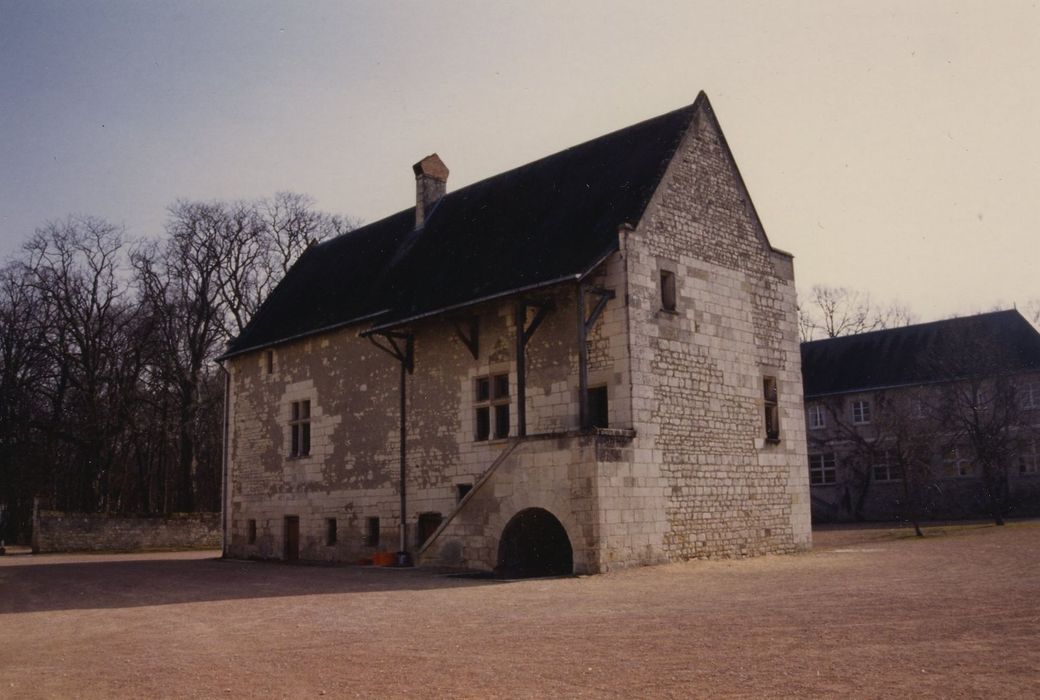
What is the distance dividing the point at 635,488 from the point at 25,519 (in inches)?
1350

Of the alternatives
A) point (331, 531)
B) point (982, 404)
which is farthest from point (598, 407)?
point (982, 404)

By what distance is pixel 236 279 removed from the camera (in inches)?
1534

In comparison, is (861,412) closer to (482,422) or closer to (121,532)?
(482,422)

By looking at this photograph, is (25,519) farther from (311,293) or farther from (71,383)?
(311,293)

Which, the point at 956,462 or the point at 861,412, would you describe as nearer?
the point at 956,462

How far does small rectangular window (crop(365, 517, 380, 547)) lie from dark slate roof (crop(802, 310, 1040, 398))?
2377 cm

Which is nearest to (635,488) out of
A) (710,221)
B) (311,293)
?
(710,221)

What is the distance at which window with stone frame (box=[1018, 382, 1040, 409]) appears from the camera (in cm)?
3744

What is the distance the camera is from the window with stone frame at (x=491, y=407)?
61.6 ft

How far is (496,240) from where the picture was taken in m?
20.5

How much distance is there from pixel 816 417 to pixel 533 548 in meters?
31.5

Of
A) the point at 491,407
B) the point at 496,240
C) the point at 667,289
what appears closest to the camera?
the point at 667,289

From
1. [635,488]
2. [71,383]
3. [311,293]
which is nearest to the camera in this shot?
[635,488]

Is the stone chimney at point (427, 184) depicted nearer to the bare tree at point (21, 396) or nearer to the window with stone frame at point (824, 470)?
the bare tree at point (21, 396)
